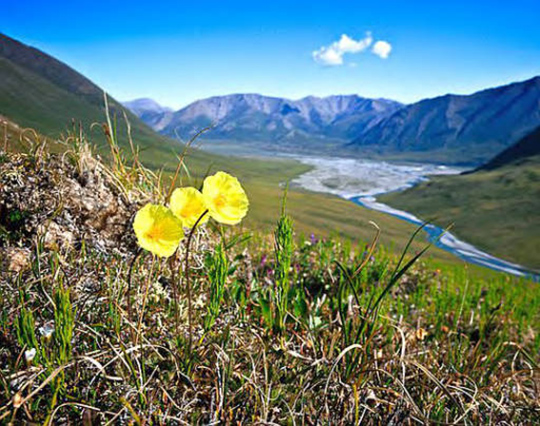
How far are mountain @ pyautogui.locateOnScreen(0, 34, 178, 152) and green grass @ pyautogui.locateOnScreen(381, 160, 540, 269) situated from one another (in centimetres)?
6442

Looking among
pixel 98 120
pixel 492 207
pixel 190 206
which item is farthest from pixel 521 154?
pixel 190 206

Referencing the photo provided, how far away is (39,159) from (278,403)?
2.67 meters

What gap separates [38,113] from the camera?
4099 inches

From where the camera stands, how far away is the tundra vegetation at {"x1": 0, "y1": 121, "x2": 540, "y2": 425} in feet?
5.33

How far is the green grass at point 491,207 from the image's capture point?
173 ft

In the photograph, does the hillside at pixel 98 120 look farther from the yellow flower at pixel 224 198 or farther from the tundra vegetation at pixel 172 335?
the yellow flower at pixel 224 198

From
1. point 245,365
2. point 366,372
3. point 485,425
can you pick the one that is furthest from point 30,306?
point 485,425

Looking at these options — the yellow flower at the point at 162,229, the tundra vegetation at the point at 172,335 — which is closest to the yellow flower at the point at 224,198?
the tundra vegetation at the point at 172,335

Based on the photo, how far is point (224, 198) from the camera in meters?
1.90

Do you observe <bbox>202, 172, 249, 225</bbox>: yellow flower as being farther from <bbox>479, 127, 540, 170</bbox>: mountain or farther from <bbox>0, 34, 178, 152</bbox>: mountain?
<bbox>479, 127, 540, 170</bbox>: mountain

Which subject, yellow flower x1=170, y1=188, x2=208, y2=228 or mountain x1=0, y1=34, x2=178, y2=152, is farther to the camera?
mountain x1=0, y1=34, x2=178, y2=152

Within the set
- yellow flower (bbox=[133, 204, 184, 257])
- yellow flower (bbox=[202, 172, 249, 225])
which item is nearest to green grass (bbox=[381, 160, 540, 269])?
yellow flower (bbox=[202, 172, 249, 225])

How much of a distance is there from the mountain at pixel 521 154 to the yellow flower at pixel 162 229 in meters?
121

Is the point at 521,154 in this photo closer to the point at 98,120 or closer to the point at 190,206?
the point at 98,120
